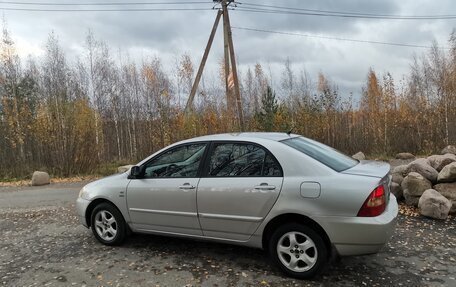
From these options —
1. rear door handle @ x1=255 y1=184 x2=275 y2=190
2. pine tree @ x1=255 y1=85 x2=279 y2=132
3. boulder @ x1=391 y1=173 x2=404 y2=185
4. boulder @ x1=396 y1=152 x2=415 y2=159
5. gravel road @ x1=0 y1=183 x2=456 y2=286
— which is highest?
pine tree @ x1=255 y1=85 x2=279 y2=132

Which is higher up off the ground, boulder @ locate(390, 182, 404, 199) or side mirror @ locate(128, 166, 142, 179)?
side mirror @ locate(128, 166, 142, 179)

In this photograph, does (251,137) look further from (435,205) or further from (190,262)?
(435,205)

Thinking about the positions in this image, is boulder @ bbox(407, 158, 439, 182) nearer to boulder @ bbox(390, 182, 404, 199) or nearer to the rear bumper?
boulder @ bbox(390, 182, 404, 199)

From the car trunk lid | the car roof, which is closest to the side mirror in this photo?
the car roof

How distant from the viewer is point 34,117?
54.1 feet

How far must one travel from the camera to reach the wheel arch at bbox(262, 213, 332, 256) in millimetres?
3865

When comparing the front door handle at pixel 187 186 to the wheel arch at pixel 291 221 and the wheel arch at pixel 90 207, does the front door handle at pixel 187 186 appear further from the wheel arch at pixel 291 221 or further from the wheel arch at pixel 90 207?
the wheel arch at pixel 90 207

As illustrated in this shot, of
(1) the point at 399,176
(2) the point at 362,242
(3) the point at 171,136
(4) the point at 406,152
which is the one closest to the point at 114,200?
(2) the point at 362,242

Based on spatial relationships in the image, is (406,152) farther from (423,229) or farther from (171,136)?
(423,229)

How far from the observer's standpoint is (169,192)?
4.68m

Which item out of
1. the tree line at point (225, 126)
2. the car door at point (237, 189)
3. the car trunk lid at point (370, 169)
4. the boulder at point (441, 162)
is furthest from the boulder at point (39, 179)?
the boulder at point (441, 162)

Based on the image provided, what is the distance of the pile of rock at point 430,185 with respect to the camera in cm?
606

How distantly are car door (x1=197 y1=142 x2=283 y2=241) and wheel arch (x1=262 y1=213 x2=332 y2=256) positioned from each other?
135 mm

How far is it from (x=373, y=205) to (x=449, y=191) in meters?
3.63
